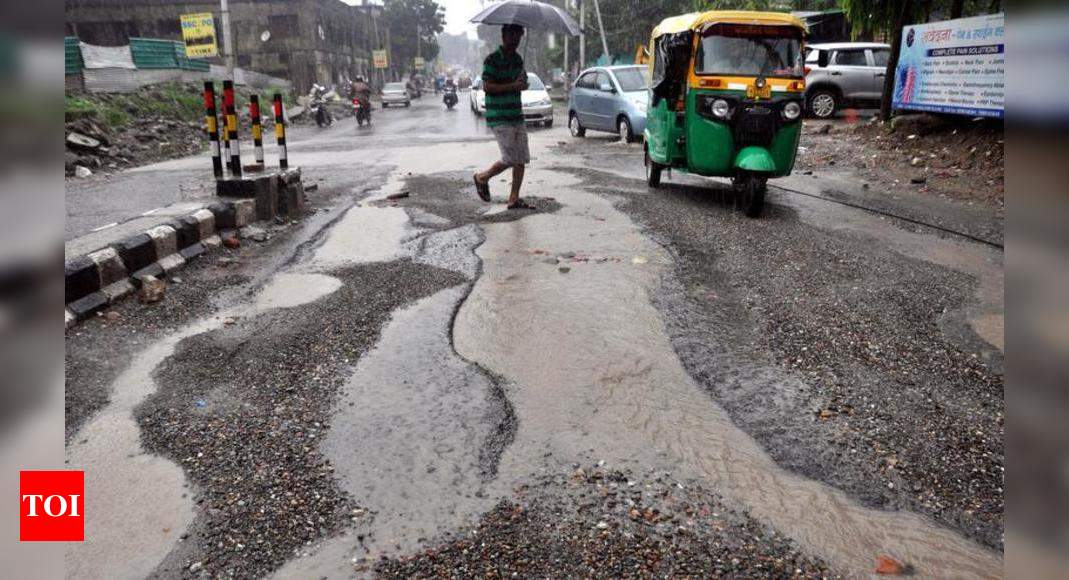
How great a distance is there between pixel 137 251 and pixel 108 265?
375mm

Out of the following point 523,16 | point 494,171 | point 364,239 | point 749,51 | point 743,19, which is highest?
point 523,16

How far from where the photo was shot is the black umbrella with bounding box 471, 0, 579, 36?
7.54 metres

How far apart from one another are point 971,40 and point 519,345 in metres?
9.50

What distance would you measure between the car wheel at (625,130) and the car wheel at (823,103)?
5768mm

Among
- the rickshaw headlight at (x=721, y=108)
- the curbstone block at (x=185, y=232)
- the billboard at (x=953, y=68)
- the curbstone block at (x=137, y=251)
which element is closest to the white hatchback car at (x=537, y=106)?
the billboard at (x=953, y=68)

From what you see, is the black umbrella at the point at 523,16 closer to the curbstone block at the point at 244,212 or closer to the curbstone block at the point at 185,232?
the curbstone block at the point at 244,212

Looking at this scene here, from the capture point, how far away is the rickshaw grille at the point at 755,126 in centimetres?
689

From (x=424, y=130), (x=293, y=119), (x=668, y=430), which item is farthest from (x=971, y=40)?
(x=293, y=119)

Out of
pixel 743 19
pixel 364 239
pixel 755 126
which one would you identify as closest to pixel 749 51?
pixel 743 19

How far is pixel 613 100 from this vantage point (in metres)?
14.4

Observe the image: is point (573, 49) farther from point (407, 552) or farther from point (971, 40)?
point (407, 552)

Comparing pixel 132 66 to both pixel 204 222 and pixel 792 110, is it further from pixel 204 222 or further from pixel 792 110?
pixel 792 110

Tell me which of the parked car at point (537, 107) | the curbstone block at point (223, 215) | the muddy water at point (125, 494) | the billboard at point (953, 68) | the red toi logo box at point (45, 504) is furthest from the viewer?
the parked car at point (537, 107)

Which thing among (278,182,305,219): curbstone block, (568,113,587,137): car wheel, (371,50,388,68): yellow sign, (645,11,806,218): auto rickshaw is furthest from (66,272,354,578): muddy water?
(371,50,388,68): yellow sign
